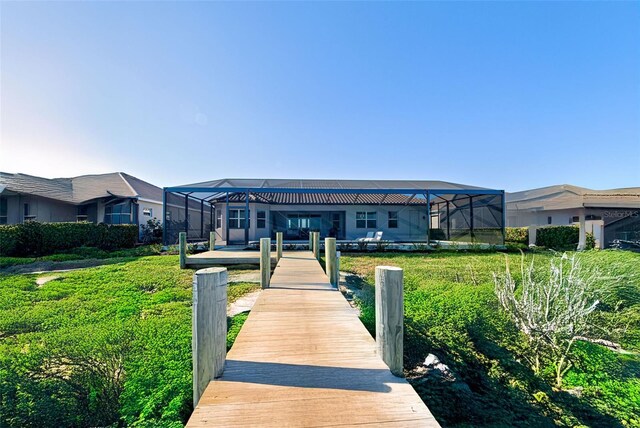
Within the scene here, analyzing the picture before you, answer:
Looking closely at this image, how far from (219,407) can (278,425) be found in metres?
0.40

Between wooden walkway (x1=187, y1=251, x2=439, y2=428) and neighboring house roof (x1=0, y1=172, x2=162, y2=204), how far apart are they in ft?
60.4

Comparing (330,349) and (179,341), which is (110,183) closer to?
(179,341)

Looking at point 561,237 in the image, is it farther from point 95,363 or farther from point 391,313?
point 95,363

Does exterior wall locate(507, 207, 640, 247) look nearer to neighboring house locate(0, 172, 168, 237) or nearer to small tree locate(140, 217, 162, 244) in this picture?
small tree locate(140, 217, 162, 244)

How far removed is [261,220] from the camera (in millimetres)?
20297

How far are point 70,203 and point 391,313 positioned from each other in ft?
72.4

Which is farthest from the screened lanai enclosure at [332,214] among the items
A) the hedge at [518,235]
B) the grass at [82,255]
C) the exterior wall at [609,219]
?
the exterior wall at [609,219]

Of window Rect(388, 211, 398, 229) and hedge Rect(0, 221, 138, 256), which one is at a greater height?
window Rect(388, 211, 398, 229)

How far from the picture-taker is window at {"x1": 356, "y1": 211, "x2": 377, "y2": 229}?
21.2 meters

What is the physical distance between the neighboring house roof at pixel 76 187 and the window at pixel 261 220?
23.6 feet

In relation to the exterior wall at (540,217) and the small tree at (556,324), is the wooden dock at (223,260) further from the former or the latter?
the exterior wall at (540,217)

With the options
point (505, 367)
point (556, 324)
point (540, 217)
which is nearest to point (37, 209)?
point (505, 367)

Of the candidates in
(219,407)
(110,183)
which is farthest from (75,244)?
(219,407)

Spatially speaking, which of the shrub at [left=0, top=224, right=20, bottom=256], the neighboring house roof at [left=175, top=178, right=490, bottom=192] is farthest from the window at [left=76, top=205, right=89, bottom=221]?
the neighboring house roof at [left=175, top=178, right=490, bottom=192]
